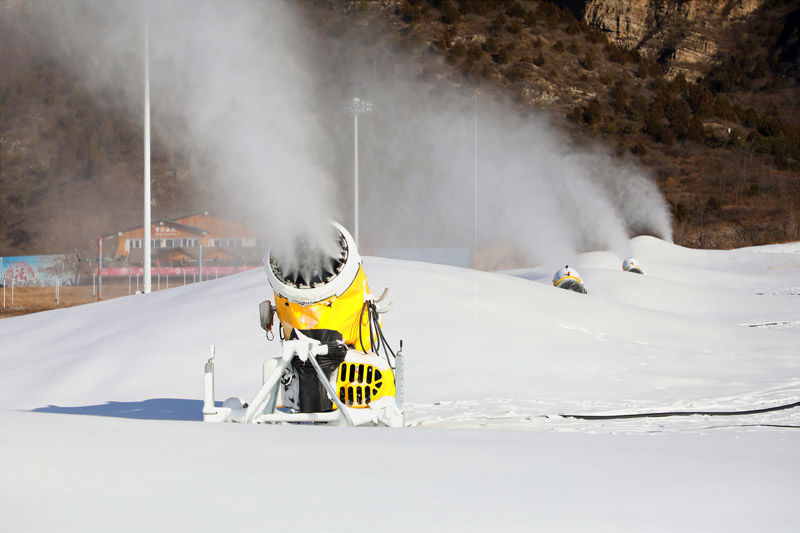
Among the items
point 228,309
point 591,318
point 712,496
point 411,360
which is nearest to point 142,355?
point 228,309

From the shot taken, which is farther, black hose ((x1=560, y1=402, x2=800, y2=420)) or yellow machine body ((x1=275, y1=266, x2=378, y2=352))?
black hose ((x1=560, y1=402, x2=800, y2=420))

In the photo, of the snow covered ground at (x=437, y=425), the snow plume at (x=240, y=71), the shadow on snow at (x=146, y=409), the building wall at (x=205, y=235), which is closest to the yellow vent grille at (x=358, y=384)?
the snow covered ground at (x=437, y=425)

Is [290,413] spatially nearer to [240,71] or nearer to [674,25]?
[240,71]

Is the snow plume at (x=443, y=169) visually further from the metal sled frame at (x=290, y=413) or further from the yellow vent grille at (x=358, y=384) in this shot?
the metal sled frame at (x=290, y=413)

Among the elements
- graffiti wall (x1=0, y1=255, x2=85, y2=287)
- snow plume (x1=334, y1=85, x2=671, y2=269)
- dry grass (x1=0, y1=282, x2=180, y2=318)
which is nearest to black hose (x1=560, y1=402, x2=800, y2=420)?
dry grass (x1=0, y1=282, x2=180, y2=318)

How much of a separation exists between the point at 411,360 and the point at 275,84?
423cm

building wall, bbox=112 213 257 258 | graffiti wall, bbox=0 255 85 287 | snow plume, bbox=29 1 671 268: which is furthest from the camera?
snow plume, bbox=29 1 671 268

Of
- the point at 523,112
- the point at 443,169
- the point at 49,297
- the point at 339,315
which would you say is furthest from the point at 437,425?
the point at 523,112

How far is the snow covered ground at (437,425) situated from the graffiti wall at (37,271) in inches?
1085

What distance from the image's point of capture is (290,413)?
5.84 meters

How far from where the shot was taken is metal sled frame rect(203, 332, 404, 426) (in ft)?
18.6

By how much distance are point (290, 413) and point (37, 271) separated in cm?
3952

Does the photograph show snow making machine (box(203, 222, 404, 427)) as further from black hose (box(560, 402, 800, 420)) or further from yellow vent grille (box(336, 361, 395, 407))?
black hose (box(560, 402, 800, 420))

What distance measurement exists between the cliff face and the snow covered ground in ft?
280
